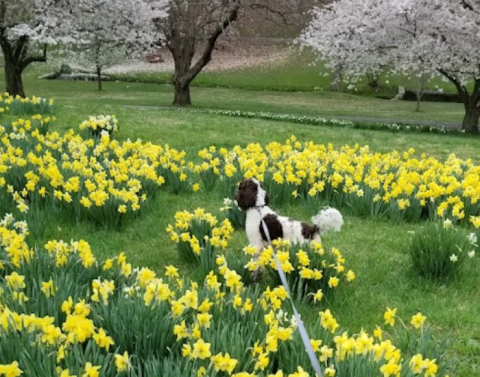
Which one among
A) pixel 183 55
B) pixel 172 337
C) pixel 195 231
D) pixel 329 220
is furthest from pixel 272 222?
pixel 183 55

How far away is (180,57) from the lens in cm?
2303

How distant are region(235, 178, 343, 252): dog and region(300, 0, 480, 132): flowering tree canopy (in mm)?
13303

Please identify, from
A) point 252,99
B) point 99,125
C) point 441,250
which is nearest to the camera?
point 441,250

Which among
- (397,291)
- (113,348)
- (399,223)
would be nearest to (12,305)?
(113,348)

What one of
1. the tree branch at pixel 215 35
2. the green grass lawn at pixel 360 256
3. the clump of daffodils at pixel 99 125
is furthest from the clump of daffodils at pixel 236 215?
the tree branch at pixel 215 35

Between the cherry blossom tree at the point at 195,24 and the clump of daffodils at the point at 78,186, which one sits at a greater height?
the cherry blossom tree at the point at 195,24

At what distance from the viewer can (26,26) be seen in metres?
16.0

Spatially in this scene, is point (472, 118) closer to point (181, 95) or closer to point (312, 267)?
point (181, 95)

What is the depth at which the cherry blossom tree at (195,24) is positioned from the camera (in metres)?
21.2

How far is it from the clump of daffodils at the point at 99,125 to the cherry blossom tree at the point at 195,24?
40.9 ft

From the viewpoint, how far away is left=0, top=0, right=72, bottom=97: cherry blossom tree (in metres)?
16.4

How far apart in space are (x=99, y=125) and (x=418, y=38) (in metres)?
11.7

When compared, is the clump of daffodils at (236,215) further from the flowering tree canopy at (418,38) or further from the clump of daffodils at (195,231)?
the flowering tree canopy at (418,38)

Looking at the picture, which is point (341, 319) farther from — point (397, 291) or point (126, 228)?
point (126, 228)
